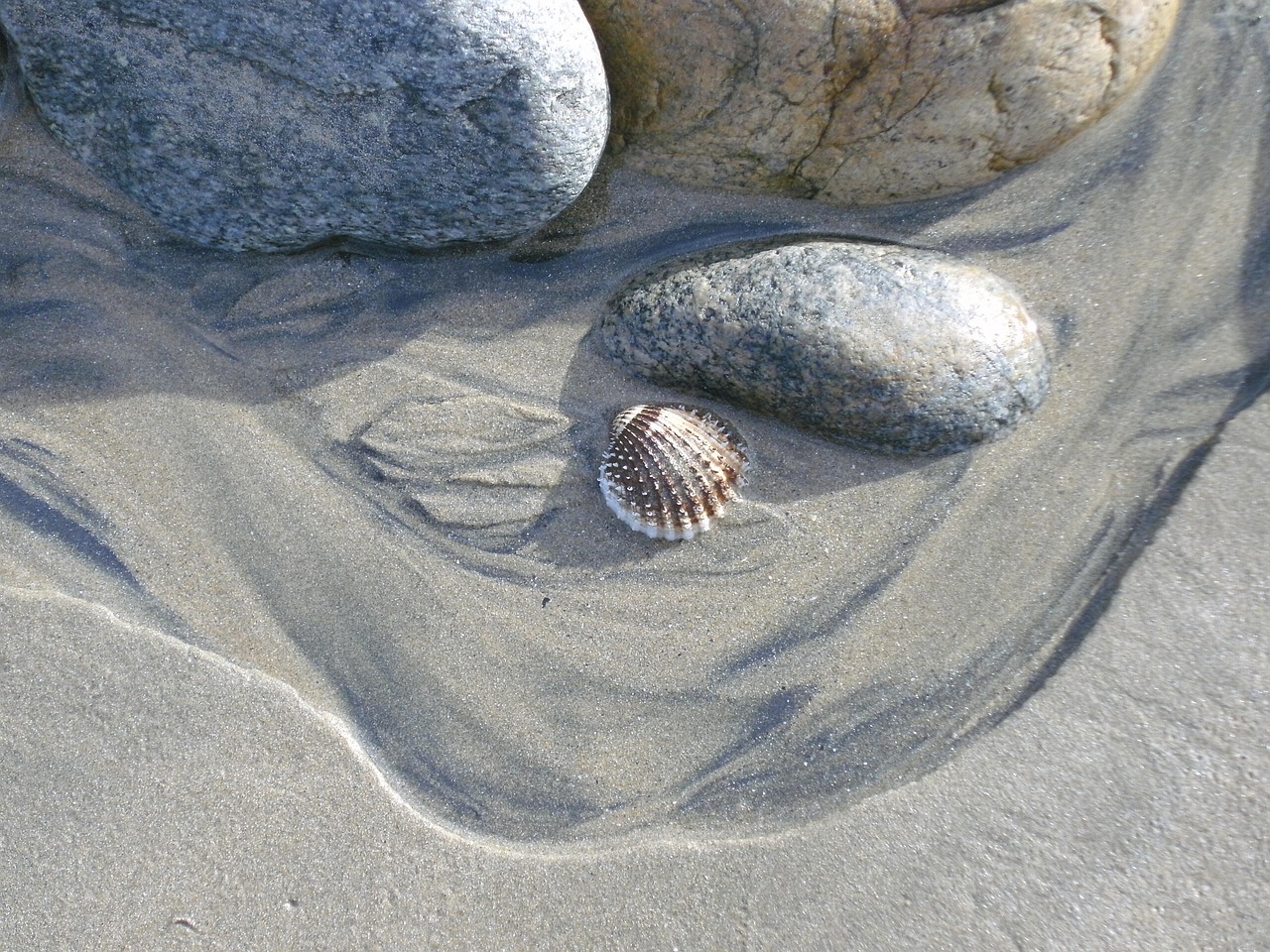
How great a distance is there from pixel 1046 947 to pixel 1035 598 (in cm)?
102

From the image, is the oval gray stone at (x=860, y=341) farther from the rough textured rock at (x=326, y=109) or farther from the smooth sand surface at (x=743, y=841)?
the smooth sand surface at (x=743, y=841)

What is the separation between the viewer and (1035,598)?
A: 2.67 metres

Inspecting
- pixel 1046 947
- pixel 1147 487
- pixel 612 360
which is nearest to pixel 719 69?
pixel 612 360

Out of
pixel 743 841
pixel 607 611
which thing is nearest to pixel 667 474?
pixel 607 611

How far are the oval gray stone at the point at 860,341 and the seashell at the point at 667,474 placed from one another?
0.69 ft

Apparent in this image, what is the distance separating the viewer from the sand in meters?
2.45

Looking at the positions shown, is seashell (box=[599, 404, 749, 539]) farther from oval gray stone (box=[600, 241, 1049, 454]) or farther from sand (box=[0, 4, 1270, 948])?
oval gray stone (box=[600, 241, 1049, 454])

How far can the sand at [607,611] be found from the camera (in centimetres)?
245

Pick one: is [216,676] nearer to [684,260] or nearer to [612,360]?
[612,360]

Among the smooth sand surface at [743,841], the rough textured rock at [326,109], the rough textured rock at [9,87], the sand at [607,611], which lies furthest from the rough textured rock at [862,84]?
the rough textured rock at [9,87]

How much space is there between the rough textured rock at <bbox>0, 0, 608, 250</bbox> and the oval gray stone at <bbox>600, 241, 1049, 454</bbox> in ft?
2.07

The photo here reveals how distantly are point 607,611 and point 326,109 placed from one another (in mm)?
1883

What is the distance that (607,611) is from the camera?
110 inches

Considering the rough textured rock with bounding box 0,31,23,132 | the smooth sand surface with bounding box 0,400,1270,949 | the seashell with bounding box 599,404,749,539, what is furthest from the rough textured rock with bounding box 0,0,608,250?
the smooth sand surface with bounding box 0,400,1270,949
